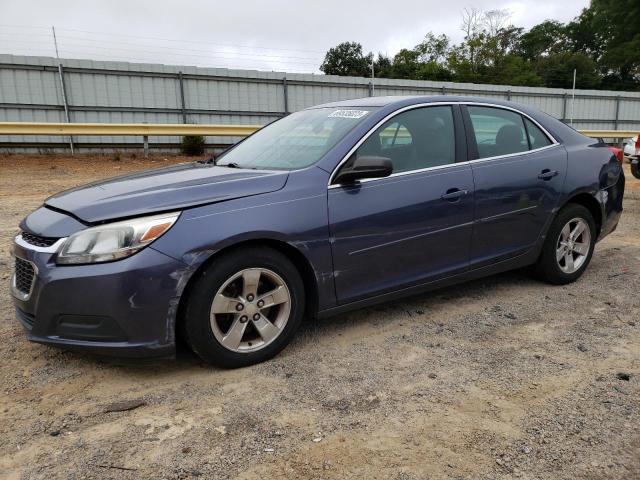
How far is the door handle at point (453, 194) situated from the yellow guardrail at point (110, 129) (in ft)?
38.3

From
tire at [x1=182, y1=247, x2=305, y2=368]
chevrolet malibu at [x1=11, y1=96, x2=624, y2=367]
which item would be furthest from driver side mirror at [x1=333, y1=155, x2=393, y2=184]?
tire at [x1=182, y1=247, x2=305, y2=368]

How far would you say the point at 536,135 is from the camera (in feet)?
14.4

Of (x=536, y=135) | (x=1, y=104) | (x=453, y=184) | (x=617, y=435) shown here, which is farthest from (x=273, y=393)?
(x=1, y=104)

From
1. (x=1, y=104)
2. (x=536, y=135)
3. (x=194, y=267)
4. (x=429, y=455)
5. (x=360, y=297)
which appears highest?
(x=1, y=104)

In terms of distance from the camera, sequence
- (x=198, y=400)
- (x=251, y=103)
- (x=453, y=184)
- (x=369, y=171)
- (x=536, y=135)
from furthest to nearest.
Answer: (x=251, y=103) → (x=536, y=135) → (x=453, y=184) → (x=369, y=171) → (x=198, y=400)

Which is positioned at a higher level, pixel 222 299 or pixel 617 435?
pixel 222 299

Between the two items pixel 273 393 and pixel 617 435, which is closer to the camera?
pixel 617 435

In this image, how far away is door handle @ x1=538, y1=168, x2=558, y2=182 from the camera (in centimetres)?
421

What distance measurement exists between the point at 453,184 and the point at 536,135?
1.17 metres

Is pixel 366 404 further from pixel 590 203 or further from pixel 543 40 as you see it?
pixel 543 40

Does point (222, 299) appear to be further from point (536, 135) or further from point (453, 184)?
point (536, 135)

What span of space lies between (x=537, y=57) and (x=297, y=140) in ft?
251

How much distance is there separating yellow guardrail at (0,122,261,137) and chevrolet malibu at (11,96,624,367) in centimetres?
1042

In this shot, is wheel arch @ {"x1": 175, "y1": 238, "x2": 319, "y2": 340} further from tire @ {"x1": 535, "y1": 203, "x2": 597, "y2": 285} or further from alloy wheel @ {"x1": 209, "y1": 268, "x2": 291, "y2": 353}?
tire @ {"x1": 535, "y1": 203, "x2": 597, "y2": 285}
